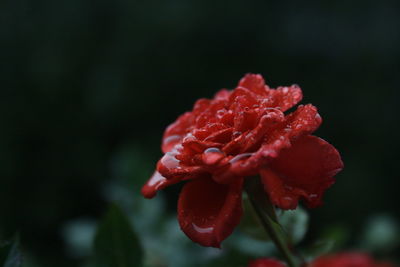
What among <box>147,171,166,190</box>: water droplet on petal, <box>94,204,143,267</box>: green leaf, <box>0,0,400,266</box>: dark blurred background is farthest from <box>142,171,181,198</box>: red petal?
<box>0,0,400,266</box>: dark blurred background

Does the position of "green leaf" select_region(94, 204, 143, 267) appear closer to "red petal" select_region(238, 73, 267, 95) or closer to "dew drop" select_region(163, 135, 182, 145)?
"dew drop" select_region(163, 135, 182, 145)

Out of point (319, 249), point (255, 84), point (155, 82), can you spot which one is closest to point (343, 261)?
point (319, 249)

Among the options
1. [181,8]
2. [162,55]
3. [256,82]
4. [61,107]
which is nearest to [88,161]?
[61,107]

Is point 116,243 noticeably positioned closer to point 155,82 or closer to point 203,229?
point 203,229

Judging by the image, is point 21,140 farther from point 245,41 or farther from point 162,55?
point 245,41

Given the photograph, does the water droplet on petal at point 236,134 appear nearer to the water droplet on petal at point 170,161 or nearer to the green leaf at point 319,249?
the water droplet on petal at point 170,161
